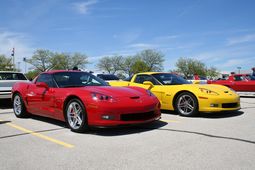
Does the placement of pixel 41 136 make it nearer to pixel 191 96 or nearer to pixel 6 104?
pixel 191 96

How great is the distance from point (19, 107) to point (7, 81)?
288 centimetres

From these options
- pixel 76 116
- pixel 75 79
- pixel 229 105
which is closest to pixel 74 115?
pixel 76 116

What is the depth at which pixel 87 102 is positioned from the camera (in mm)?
5164

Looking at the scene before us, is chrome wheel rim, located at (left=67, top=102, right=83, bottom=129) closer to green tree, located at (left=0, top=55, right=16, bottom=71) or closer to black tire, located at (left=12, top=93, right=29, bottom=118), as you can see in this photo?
black tire, located at (left=12, top=93, right=29, bottom=118)

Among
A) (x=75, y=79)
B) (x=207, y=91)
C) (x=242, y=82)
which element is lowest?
(x=207, y=91)

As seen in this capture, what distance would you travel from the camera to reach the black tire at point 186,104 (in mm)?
7074

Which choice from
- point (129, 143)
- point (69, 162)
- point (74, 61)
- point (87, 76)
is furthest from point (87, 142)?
point (74, 61)

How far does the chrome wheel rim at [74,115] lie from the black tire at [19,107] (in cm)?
234

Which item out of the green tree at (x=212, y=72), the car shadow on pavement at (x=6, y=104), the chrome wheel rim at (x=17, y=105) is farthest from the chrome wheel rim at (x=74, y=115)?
the green tree at (x=212, y=72)

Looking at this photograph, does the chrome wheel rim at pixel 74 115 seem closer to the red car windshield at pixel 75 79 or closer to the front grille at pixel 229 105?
the red car windshield at pixel 75 79

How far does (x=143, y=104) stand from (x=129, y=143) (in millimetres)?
1117

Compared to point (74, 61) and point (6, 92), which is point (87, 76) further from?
point (74, 61)

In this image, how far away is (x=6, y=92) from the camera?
380 inches

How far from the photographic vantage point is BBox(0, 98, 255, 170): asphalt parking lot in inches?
137
